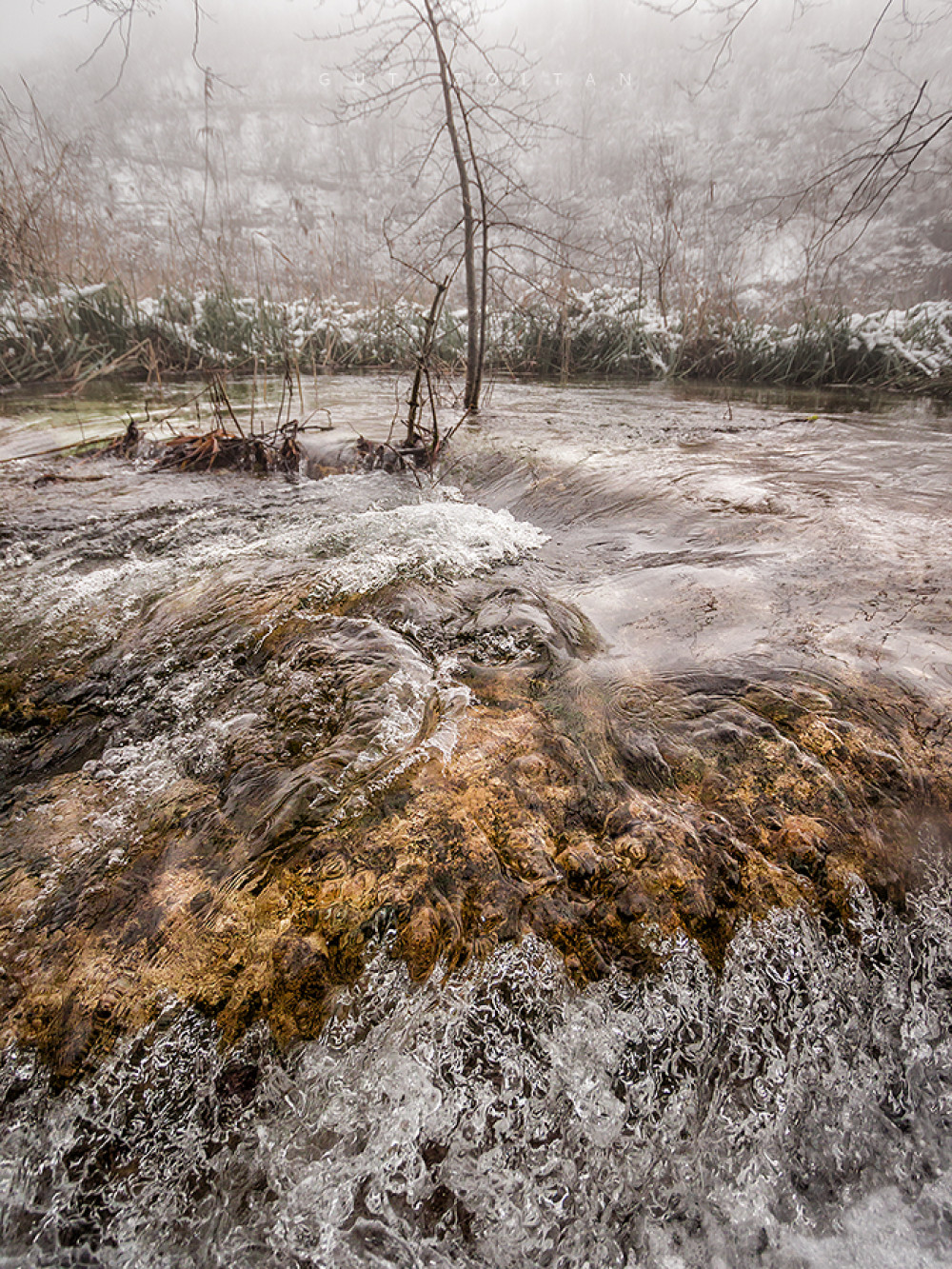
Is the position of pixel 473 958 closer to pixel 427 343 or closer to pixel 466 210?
pixel 427 343

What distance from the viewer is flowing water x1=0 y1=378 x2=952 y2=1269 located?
0.68 m

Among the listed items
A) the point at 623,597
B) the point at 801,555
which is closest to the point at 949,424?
the point at 801,555

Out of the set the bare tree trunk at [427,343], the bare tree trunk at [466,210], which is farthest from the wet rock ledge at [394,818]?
the bare tree trunk at [466,210]

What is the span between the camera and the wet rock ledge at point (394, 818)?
84 cm

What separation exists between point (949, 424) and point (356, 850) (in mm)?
4876

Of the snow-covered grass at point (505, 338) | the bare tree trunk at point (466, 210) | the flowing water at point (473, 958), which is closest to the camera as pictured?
the flowing water at point (473, 958)

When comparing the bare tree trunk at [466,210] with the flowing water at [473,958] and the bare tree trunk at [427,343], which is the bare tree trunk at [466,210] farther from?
the flowing water at [473,958]

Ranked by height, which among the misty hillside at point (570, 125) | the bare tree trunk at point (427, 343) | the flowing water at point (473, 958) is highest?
the misty hillside at point (570, 125)

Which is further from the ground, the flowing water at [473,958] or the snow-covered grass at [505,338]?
the snow-covered grass at [505,338]

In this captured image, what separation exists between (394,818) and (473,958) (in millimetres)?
271

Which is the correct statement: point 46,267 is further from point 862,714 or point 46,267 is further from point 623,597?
point 862,714

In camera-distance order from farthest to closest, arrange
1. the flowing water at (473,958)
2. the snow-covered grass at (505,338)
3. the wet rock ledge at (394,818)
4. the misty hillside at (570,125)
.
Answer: the misty hillside at (570,125) → the snow-covered grass at (505,338) → the wet rock ledge at (394,818) → the flowing water at (473,958)

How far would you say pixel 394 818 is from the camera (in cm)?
103

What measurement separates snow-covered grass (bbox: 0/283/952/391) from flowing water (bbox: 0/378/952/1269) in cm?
390
